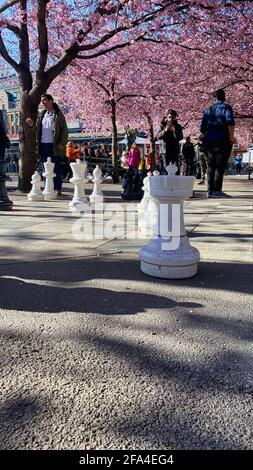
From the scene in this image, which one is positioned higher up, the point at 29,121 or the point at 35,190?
the point at 29,121

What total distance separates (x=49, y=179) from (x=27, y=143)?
1906 millimetres

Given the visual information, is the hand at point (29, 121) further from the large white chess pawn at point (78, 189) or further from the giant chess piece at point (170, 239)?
the giant chess piece at point (170, 239)

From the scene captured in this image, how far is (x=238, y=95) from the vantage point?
17469 mm

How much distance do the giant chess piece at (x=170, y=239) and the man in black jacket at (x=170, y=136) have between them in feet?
16.4

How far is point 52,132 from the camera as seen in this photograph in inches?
360

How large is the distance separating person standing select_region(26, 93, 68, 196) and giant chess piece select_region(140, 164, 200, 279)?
585 cm

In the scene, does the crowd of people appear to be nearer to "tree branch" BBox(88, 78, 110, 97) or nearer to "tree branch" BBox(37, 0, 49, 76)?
"tree branch" BBox(37, 0, 49, 76)

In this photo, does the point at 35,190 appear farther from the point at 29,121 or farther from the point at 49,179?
the point at 29,121

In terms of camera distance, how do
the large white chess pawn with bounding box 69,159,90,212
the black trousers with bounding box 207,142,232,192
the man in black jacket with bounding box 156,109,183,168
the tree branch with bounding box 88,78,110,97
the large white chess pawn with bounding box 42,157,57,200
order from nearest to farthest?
the large white chess pawn with bounding box 69,159,90,212 < the black trousers with bounding box 207,142,232,192 < the man in black jacket with bounding box 156,109,183,168 < the large white chess pawn with bounding box 42,157,57,200 < the tree branch with bounding box 88,78,110,97

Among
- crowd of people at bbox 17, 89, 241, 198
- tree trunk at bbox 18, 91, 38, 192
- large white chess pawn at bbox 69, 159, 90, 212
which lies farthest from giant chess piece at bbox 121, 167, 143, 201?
tree trunk at bbox 18, 91, 38, 192

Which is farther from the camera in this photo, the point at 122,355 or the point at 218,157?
the point at 218,157

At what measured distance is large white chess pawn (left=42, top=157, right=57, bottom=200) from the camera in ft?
29.6

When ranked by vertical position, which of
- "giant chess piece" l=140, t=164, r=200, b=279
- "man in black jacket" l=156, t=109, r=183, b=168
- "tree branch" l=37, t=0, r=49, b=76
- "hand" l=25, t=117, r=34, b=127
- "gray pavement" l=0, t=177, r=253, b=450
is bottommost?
"gray pavement" l=0, t=177, r=253, b=450

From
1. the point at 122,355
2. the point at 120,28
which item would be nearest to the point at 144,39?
the point at 120,28
